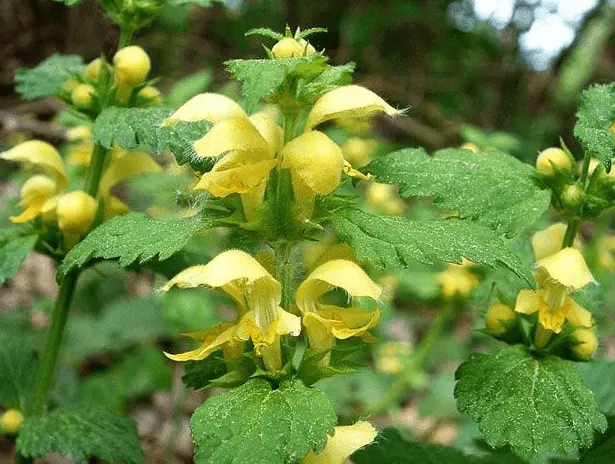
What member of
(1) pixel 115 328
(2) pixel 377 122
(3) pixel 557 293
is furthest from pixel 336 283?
(2) pixel 377 122

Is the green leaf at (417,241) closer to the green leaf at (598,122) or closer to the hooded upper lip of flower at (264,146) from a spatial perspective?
the hooded upper lip of flower at (264,146)

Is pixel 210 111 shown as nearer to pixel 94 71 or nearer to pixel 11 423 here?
pixel 94 71

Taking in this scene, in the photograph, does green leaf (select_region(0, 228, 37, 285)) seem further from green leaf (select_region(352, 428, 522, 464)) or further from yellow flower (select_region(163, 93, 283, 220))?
green leaf (select_region(352, 428, 522, 464))

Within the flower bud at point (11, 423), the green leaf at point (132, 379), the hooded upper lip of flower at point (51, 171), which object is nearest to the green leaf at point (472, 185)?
the hooded upper lip of flower at point (51, 171)

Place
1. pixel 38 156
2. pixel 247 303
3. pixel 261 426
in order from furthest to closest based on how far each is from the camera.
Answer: pixel 38 156
pixel 247 303
pixel 261 426

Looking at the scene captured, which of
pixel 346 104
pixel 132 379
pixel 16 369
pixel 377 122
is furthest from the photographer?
pixel 377 122

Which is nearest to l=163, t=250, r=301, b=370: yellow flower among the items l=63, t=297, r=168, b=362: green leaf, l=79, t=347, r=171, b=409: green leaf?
l=79, t=347, r=171, b=409: green leaf

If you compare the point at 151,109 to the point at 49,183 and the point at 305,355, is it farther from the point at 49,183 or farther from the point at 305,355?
the point at 305,355
